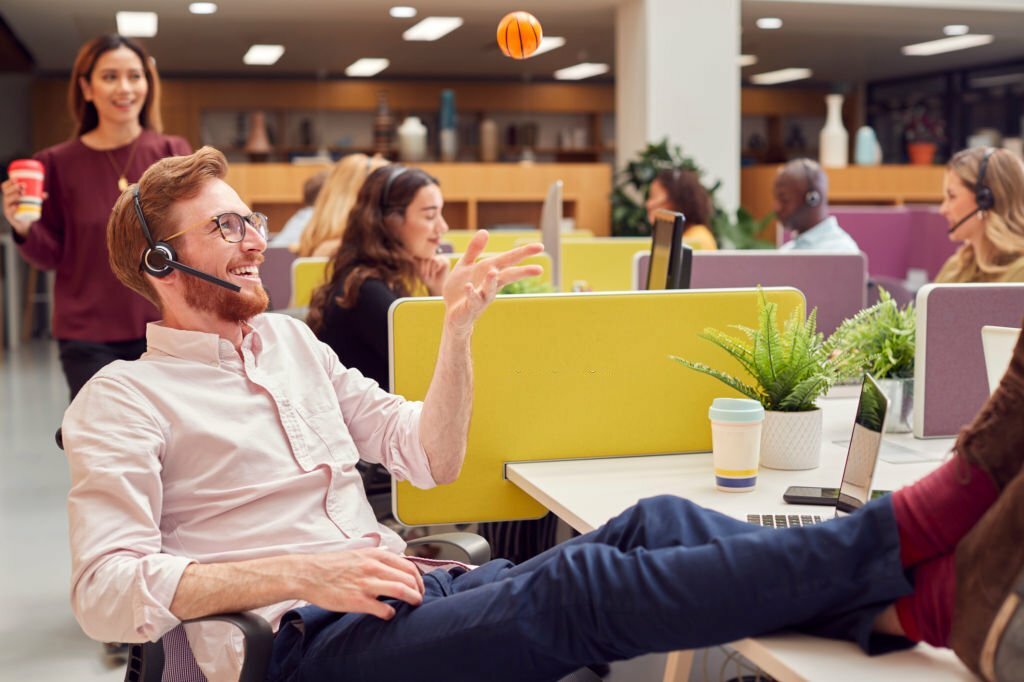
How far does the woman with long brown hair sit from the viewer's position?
280 centimetres

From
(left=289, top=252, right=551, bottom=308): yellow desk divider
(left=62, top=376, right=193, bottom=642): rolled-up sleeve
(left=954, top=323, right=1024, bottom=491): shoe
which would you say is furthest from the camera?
(left=289, top=252, right=551, bottom=308): yellow desk divider

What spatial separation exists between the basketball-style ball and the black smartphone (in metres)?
1.48

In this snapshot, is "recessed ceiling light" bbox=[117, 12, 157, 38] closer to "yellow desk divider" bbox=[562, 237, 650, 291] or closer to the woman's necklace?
"yellow desk divider" bbox=[562, 237, 650, 291]

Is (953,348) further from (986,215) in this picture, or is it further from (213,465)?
(213,465)

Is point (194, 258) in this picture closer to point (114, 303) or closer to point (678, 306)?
point (678, 306)

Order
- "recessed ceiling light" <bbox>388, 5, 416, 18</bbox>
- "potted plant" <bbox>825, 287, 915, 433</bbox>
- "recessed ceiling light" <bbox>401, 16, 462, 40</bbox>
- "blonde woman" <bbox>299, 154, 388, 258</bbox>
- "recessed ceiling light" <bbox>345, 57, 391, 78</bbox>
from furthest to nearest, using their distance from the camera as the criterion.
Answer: "recessed ceiling light" <bbox>345, 57, 391, 78</bbox>
"recessed ceiling light" <bbox>401, 16, 462, 40</bbox>
"recessed ceiling light" <bbox>388, 5, 416, 18</bbox>
"blonde woman" <bbox>299, 154, 388, 258</bbox>
"potted plant" <bbox>825, 287, 915, 433</bbox>

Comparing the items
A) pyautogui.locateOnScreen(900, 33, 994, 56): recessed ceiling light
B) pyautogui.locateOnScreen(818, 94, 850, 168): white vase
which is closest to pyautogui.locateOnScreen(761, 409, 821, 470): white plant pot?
pyautogui.locateOnScreen(818, 94, 850, 168): white vase

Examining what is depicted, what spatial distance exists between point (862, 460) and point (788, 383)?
0.46 meters

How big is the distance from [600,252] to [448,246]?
644 mm

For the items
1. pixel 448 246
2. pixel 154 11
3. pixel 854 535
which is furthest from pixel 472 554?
pixel 154 11

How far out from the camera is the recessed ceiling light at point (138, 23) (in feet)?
28.6

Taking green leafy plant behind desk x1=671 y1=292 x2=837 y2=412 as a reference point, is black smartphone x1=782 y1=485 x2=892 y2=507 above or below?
below

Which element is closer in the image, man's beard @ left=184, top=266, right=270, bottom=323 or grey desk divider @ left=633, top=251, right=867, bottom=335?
man's beard @ left=184, top=266, right=270, bottom=323

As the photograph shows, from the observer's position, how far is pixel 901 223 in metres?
7.14
